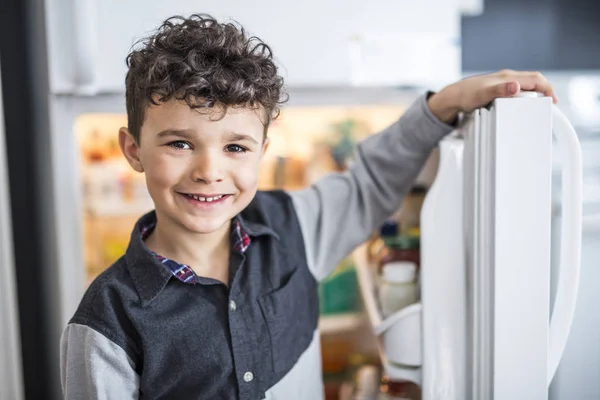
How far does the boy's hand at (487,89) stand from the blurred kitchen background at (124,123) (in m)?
0.31

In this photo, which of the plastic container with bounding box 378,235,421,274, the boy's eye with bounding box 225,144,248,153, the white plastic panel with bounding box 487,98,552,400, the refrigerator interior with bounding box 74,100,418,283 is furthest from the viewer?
the refrigerator interior with bounding box 74,100,418,283

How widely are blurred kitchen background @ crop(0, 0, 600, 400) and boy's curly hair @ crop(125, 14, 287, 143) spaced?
0.19m

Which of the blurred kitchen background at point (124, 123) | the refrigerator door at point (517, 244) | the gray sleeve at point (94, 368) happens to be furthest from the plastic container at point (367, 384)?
the gray sleeve at point (94, 368)

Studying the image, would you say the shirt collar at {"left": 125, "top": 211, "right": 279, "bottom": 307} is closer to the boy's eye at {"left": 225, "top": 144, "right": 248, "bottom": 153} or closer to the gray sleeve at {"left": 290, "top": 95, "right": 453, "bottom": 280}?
the boy's eye at {"left": 225, "top": 144, "right": 248, "bottom": 153}

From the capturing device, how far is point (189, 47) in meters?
0.87

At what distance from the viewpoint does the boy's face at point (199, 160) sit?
0.85 m

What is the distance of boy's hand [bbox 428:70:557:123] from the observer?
900 millimetres

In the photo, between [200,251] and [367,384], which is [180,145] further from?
[367,384]

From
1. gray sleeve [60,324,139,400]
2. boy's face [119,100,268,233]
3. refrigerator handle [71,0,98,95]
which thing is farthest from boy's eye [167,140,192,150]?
refrigerator handle [71,0,98,95]

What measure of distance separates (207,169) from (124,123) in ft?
2.68

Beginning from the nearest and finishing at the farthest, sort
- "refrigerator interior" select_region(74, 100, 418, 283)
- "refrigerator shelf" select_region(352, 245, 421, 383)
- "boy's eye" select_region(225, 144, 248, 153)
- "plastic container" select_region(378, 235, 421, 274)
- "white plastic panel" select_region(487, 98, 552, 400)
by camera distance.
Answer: "white plastic panel" select_region(487, 98, 552, 400), "boy's eye" select_region(225, 144, 248, 153), "refrigerator shelf" select_region(352, 245, 421, 383), "plastic container" select_region(378, 235, 421, 274), "refrigerator interior" select_region(74, 100, 418, 283)

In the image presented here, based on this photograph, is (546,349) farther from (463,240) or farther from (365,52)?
(365,52)

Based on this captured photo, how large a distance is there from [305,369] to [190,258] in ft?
0.98

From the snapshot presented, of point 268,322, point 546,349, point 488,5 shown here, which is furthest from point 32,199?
point 488,5
